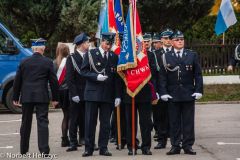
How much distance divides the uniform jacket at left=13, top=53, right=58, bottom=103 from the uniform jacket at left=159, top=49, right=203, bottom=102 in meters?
1.76

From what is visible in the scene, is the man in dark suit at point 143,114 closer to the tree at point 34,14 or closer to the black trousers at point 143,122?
the black trousers at point 143,122

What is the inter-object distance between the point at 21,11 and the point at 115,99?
15.1 m

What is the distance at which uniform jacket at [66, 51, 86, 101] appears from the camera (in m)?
13.4

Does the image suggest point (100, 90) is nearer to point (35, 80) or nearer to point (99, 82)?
point (99, 82)

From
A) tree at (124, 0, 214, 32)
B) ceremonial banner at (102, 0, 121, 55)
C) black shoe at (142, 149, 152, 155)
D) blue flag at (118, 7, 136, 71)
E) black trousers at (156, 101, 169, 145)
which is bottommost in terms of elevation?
black shoe at (142, 149, 152, 155)

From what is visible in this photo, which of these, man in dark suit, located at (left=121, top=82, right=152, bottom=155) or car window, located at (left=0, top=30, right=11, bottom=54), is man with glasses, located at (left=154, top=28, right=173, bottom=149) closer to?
man in dark suit, located at (left=121, top=82, right=152, bottom=155)

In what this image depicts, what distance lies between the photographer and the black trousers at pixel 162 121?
13875 mm

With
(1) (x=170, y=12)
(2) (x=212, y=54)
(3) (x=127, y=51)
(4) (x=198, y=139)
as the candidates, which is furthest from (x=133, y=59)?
(1) (x=170, y=12)

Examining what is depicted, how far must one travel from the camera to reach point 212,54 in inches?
A: 1174

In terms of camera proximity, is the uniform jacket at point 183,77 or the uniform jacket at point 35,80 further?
the uniform jacket at point 183,77

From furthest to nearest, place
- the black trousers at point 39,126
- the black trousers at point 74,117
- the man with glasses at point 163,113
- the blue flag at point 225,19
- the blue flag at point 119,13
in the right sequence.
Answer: the blue flag at point 225,19
the blue flag at point 119,13
the man with glasses at point 163,113
the black trousers at point 74,117
the black trousers at point 39,126

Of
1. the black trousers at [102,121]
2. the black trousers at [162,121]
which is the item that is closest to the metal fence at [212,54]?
the black trousers at [162,121]

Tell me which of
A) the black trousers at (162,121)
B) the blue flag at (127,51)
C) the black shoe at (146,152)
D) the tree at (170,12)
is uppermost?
the tree at (170,12)

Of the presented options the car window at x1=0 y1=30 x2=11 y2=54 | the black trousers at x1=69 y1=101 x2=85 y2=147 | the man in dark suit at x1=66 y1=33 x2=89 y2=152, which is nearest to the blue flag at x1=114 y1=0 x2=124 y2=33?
the man in dark suit at x1=66 y1=33 x2=89 y2=152
